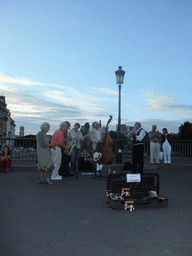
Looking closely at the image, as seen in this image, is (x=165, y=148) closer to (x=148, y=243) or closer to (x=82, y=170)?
(x=82, y=170)

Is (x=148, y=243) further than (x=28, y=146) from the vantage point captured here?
No

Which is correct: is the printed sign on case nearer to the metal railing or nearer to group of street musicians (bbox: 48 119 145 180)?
group of street musicians (bbox: 48 119 145 180)

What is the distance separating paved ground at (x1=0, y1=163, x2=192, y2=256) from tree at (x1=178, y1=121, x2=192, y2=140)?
33.8 meters

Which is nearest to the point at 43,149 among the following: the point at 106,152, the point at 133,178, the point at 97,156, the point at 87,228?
the point at 97,156

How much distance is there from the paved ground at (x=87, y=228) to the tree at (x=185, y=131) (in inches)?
1331

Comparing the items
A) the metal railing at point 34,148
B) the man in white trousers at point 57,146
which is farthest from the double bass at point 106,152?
the metal railing at point 34,148

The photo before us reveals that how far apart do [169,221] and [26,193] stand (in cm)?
403

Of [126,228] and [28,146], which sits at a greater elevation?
[28,146]

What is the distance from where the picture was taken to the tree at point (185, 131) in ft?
128

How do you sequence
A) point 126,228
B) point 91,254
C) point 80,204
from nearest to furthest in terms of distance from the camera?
point 91,254
point 126,228
point 80,204

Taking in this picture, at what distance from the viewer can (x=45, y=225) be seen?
4.43 metres

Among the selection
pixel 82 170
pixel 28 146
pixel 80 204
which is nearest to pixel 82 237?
pixel 80 204

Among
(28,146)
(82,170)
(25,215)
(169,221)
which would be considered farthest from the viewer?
(28,146)

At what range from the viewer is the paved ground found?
3430 millimetres
